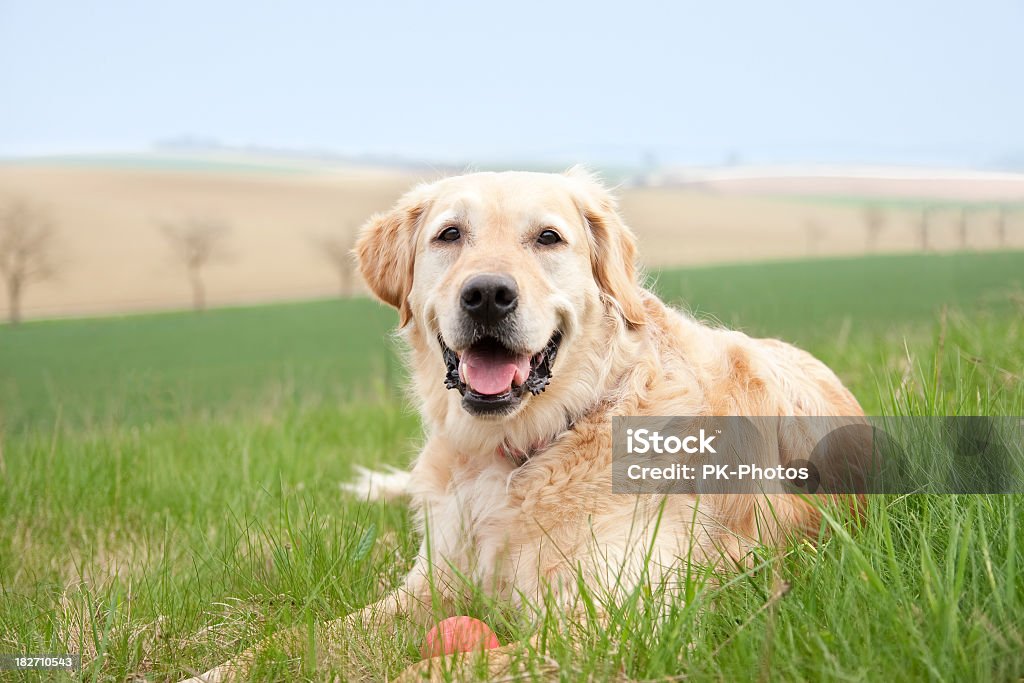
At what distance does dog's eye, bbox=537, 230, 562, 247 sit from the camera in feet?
10.6

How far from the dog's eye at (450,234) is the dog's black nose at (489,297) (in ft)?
1.44

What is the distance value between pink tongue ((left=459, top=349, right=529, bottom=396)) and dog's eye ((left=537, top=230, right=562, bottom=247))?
47 centimetres

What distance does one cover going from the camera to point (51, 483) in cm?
471

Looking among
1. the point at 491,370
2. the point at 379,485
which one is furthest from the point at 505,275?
the point at 379,485

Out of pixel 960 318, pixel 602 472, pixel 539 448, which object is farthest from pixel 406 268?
pixel 960 318

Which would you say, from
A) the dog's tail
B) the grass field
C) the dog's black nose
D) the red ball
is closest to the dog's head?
the dog's black nose

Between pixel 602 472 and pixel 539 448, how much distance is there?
0.29 m

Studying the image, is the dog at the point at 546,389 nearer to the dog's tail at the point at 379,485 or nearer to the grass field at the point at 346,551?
the grass field at the point at 346,551

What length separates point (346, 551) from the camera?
314 cm

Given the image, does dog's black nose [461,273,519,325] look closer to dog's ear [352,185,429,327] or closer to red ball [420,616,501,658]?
dog's ear [352,185,429,327]

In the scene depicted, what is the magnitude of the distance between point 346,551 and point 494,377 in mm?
869

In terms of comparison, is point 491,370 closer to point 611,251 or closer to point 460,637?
point 611,251

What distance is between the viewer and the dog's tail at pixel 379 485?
15.4ft

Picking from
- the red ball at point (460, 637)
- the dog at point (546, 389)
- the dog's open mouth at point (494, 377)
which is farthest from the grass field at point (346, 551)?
the dog's open mouth at point (494, 377)
